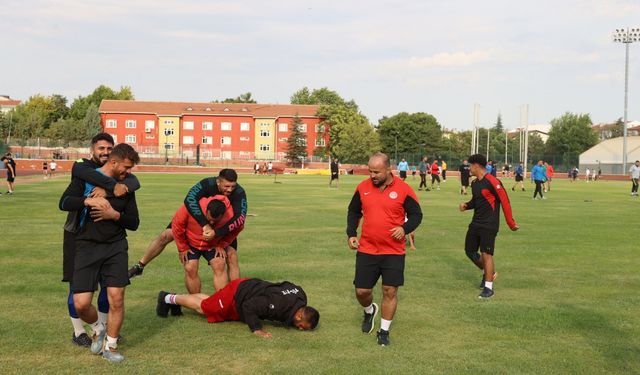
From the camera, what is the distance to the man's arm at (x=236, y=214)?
24.7 ft

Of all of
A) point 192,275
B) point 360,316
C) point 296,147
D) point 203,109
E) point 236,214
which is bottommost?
point 360,316

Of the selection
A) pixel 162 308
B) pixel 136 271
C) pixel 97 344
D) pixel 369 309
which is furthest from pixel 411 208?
pixel 136 271

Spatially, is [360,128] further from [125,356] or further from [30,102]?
[125,356]

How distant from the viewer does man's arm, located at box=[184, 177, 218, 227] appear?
746cm

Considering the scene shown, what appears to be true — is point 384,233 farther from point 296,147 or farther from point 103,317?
point 296,147

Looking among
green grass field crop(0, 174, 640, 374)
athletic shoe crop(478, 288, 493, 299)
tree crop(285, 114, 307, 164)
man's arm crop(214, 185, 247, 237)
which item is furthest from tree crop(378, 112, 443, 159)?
man's arm crop(214, 185, 247, 237)

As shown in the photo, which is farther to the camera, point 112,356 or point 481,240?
point 481,240

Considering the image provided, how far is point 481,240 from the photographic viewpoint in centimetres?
940

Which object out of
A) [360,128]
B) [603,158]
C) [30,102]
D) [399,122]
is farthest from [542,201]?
[30,102]

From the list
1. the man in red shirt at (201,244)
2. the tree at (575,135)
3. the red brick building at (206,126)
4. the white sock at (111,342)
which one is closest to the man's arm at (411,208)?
the man in red shirt at (201,244)

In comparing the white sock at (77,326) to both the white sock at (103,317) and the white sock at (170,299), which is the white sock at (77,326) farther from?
the white sock at (170,299)

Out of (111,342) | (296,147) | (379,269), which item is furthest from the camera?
(296,147)

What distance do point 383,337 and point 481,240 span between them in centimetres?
328

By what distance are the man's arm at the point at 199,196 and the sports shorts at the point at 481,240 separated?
3.96 metres
